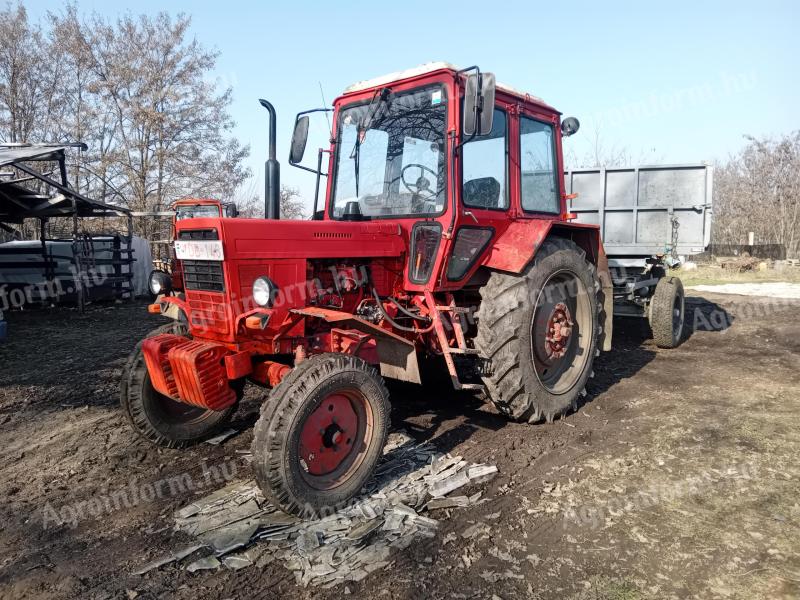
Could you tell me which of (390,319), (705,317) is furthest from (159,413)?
(705,317)

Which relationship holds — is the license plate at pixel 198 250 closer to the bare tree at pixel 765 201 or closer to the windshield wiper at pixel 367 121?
the windshield wiper at pixel 367 121

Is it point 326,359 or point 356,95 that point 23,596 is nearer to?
point 326,359

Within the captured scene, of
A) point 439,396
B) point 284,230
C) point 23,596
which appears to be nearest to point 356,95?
point 284,230

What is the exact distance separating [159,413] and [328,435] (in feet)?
4.77

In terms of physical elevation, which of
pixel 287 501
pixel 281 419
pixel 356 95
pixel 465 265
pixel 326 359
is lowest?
pixel 287 501

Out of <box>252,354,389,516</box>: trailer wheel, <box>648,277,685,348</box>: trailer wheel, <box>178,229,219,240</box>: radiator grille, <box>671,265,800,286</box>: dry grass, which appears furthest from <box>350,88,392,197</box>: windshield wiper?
<box>671,265,800,286</box>: dry grass

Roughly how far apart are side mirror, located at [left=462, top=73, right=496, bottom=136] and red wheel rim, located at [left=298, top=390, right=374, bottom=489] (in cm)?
177

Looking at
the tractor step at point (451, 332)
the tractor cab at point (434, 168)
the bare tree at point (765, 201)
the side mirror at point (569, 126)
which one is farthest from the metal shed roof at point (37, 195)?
the bare tree at point (765, 201)

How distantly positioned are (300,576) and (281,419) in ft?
2.45

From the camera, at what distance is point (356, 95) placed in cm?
436

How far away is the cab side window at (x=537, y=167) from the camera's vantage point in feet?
15.1

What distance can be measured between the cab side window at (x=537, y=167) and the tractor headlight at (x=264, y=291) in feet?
7.70

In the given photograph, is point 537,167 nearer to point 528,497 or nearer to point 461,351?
point 461,351

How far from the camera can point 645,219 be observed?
26.2ft
